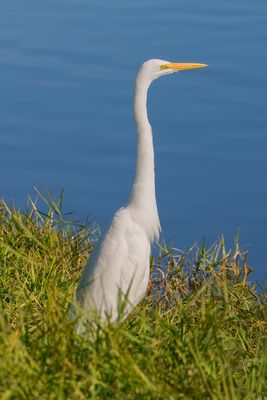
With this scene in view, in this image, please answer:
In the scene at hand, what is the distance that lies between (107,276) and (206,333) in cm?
201

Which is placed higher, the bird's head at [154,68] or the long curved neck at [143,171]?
the bird's head at [154,68]

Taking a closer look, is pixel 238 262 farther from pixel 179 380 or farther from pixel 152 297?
pixel 179 380

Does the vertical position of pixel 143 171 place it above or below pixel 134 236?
above

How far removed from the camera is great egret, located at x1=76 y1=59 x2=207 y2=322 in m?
5.89

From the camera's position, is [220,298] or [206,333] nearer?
[206,333]

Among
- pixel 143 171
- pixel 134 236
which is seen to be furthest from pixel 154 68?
pixel 134 236

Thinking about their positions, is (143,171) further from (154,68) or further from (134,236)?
(154,68)

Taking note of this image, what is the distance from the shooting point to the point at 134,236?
5.98 meters

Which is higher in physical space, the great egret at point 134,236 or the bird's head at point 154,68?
the bird's head at point 154,68

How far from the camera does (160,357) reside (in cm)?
422

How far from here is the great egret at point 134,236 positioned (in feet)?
19.3

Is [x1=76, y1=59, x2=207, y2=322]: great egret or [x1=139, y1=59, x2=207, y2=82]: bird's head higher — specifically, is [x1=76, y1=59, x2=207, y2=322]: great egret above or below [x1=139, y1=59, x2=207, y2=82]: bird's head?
below

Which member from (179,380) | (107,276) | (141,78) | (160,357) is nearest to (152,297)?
(107,276)

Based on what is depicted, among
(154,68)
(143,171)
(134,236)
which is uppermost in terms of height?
(154,68)
